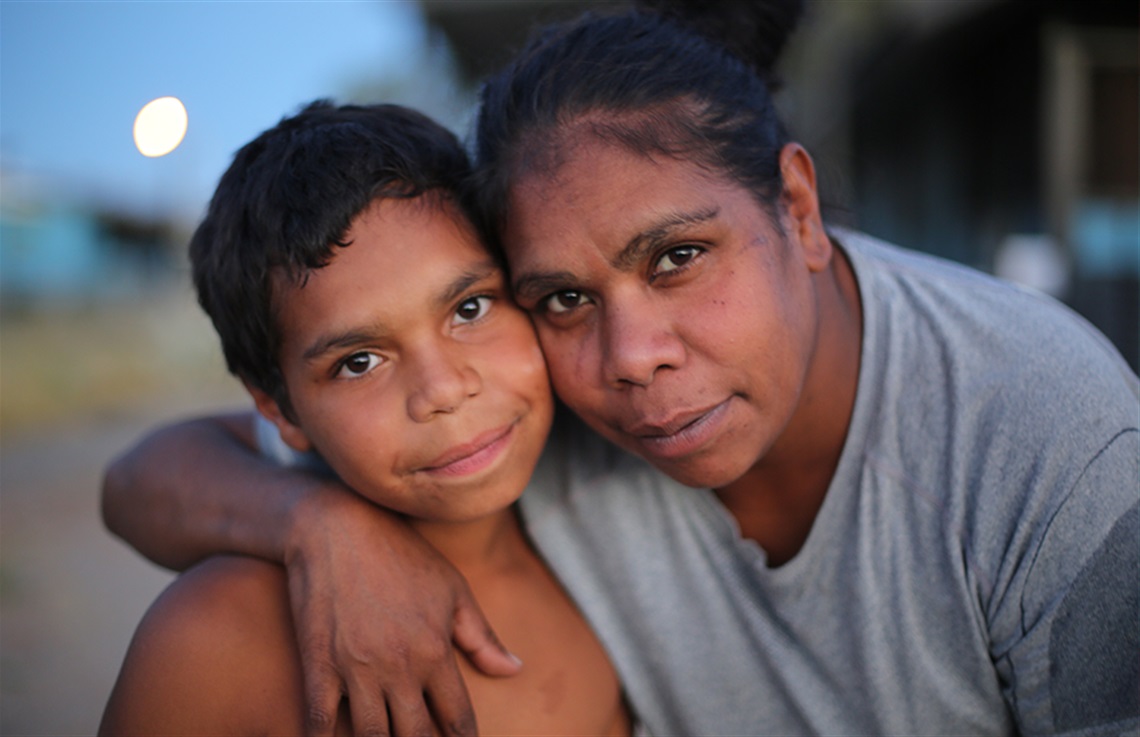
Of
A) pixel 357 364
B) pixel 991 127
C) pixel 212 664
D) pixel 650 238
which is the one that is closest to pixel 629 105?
pixel 650 238

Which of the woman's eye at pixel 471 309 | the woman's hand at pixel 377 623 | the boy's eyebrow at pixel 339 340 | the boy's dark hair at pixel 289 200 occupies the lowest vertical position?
the woman's hand at pixel 377 623

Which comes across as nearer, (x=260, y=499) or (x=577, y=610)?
(x=260, y=499)

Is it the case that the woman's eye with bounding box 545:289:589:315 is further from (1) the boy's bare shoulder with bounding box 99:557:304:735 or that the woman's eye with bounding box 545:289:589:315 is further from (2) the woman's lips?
(1) the boy's bare shoulder with bounding box 99:557:304:735

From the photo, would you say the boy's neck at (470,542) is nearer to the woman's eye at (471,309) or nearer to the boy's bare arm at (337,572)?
the boy's bare arm at (337,572)

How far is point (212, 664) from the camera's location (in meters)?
1.57

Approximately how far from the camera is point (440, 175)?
6.07 ft

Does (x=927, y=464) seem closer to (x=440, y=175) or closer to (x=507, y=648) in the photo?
(x=507, y=648)

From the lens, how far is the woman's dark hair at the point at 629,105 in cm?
173

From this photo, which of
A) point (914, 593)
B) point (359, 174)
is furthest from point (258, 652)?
point (914, 593)

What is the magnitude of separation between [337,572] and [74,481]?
25.1 ft

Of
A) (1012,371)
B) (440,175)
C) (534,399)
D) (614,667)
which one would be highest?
(440,175)

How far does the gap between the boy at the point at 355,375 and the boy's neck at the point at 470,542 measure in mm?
159

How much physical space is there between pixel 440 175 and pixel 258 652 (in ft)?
3.24

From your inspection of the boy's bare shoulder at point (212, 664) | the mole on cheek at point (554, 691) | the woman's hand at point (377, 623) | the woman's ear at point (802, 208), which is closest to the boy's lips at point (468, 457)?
the woman's hand at point (377, 623)
